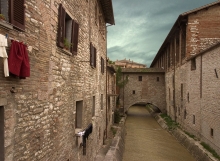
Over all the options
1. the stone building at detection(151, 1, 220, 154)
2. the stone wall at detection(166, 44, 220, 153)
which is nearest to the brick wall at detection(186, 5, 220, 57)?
the stone building at detection(151, 1, 220, 154)

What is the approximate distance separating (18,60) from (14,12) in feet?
2.58

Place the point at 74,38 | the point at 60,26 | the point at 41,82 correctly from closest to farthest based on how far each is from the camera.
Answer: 1. the point at 41,82
2. the point at 60,26
3. the point at 74,38

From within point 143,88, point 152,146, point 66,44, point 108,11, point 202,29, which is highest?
point 108,11

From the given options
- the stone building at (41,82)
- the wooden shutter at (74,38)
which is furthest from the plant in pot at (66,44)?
the wooden shutter at (74,38)

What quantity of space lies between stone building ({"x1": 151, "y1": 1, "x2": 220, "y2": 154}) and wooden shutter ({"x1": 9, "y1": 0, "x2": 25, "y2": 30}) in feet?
34.7

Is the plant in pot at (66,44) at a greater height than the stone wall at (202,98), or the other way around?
the plant in pot at (66,44)

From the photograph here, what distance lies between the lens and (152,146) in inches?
673

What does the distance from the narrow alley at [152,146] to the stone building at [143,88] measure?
22.5ft

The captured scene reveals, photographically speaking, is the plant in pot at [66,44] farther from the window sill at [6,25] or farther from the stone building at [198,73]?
the stone building at [198,73]

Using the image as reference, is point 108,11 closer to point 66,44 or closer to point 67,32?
point 67,32

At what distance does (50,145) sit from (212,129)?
35.1ft

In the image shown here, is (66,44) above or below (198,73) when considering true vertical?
above

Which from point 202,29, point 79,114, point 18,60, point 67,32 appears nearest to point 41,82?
point 18,60

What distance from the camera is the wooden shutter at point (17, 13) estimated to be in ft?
11.1
